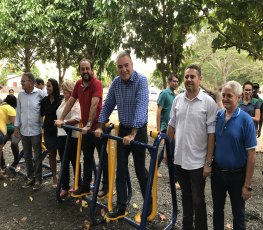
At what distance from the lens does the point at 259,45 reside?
5.99 m

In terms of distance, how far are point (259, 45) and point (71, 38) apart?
7.12 m

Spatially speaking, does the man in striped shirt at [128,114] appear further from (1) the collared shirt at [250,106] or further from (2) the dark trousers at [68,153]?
(1) the collared shirt at [250,106]

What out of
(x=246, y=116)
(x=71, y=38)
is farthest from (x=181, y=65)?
(x=246, y=116)

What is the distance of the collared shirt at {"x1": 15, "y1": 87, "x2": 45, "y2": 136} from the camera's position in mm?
4508

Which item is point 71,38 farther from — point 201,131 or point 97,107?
point 201,131

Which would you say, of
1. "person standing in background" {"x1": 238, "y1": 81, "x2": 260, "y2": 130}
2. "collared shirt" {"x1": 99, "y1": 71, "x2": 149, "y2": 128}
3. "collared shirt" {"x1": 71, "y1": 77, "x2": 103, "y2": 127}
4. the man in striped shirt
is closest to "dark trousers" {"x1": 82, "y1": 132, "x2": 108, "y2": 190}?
"collared shirt" {"x1": 71, "y1": 77, "x2": 103, "y2": 127}

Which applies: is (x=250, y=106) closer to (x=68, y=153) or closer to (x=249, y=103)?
(x=249, y=103)

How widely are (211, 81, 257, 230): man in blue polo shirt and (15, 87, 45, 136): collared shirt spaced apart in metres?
2.86

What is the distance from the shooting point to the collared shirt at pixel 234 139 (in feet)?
8.29

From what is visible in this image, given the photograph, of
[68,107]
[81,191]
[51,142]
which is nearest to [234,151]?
[81,191]

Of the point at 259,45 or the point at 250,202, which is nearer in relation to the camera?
the point at 250,202

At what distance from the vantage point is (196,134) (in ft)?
9.01

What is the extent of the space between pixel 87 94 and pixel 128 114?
0.76 m

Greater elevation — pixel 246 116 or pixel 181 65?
pixel 181 65
